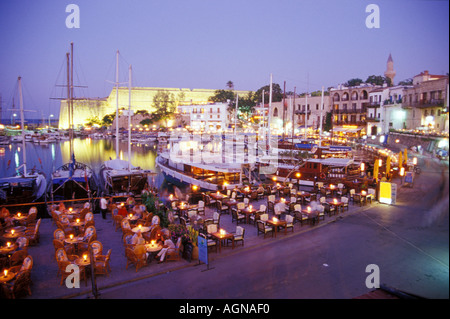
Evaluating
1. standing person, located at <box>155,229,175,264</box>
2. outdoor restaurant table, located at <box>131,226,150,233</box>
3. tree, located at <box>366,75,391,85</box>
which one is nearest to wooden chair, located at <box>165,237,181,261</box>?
standing person, located at <box>155,229,175,264</box>

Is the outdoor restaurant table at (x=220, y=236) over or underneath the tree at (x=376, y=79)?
underneath

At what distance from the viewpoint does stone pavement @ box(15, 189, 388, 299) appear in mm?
7848

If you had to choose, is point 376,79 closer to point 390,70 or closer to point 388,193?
point 390,70

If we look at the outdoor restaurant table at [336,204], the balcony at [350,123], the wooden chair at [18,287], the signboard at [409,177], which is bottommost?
the wooden chair at [18,287]

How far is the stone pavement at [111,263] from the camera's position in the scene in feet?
25.7

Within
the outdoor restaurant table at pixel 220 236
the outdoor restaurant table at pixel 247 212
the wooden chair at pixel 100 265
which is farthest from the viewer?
the outdoor restaurant table at pixel 247 212

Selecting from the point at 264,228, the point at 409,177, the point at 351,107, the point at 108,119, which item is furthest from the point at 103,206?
the point at 108,119

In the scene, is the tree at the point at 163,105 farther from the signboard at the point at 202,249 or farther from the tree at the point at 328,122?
the signboard at the point at 202,249

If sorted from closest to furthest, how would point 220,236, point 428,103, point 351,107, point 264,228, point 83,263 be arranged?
point 83,263, point 220,236, point 264,228, point 428,103, point 351,107

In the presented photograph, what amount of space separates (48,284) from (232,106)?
256ft

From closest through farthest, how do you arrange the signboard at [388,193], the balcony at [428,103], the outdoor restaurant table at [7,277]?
the outdoor restaurant table at [7,277], the signboard at [388,193], the balcony at [428,103]

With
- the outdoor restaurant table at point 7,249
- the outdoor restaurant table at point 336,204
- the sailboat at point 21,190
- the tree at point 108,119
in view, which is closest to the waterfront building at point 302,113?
the outdoor restaurant table at point 336,204

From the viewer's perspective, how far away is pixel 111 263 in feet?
30.7

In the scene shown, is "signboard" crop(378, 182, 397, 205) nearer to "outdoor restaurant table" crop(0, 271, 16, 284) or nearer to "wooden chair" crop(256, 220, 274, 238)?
"wooden chair" crop(256, 220, 274, 238)
